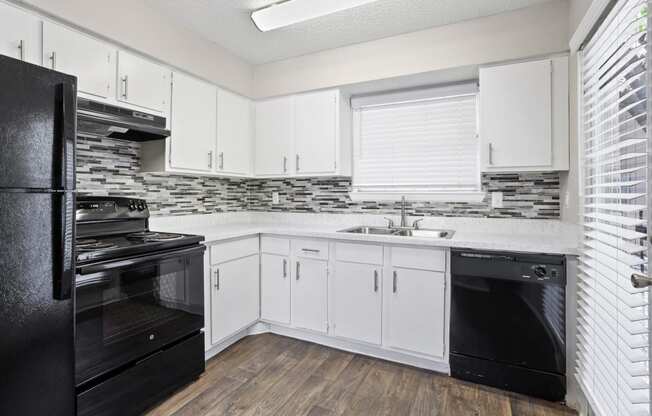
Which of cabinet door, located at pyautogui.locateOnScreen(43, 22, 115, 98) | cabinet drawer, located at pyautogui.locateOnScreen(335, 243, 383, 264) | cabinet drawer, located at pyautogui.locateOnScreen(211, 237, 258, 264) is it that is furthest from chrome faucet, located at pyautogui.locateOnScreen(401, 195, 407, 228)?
cabinet door, located at pyautogui.locateOnScreen(43, 22, 115, 98)

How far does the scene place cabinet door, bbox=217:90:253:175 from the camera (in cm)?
284

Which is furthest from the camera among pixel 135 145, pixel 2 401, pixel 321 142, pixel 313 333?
pixel 321 142

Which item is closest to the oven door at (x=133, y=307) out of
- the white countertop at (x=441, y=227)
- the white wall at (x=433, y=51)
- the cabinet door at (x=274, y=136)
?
the white countertop at (x=441, y=227)

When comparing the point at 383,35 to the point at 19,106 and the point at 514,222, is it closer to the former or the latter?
the point at 514,222

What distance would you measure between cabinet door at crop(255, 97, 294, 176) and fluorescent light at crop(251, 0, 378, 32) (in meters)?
0.80

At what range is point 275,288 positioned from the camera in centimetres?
279

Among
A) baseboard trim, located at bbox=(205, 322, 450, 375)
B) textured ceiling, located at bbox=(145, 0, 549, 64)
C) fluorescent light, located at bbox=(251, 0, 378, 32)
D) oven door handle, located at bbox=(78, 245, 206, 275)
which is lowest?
baseboard trim, located at bbox=(205, 322, 450, 375)

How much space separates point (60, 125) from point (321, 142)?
74.4 inches

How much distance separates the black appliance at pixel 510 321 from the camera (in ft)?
6.29

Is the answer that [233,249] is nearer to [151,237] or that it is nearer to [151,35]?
[151,237]

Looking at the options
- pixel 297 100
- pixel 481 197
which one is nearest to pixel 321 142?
pixel 297 100

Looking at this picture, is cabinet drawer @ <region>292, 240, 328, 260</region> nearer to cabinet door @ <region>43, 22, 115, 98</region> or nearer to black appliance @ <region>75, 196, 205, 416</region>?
black appliance @ <region>75, 196, 205, 416</region>

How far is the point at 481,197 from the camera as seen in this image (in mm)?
2607

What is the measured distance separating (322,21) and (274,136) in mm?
1068
